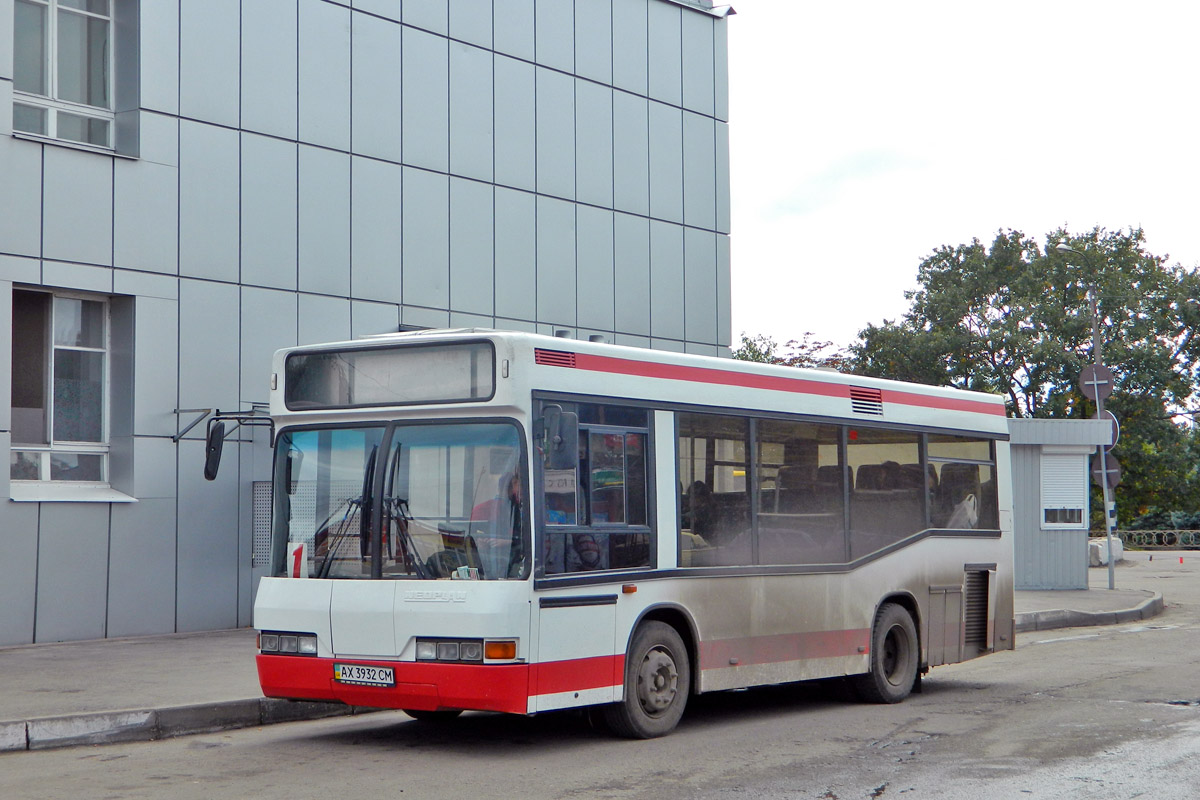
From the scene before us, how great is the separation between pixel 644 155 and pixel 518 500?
55.6 feet

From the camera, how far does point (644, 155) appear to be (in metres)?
25.0

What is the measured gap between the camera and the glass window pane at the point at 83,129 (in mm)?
17281

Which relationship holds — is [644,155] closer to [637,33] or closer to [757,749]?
[637,33]

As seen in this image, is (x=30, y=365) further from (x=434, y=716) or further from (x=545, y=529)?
(x=545, y=529)

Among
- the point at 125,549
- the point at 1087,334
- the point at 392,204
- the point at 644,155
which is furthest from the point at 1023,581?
the point at 1087,334

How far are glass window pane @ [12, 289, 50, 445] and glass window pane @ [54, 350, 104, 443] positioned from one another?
16 centimetres

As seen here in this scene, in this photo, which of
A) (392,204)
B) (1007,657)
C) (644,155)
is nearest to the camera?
(1007,657)

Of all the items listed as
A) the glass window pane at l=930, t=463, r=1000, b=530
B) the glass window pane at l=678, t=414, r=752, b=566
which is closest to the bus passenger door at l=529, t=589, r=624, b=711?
the glass window pane at l=678, t=414, r=752, b=566

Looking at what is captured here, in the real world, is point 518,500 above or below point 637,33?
below

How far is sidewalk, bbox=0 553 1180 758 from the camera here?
9883 mm

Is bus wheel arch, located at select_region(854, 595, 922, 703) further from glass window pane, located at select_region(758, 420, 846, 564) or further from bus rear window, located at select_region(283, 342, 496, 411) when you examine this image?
bus rear window, located at select_region(283, 342, 496, 411)

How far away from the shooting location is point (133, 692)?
37.8 feet

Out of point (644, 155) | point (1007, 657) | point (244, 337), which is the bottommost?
point (1007, 657)

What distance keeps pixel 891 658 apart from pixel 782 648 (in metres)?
1.82
